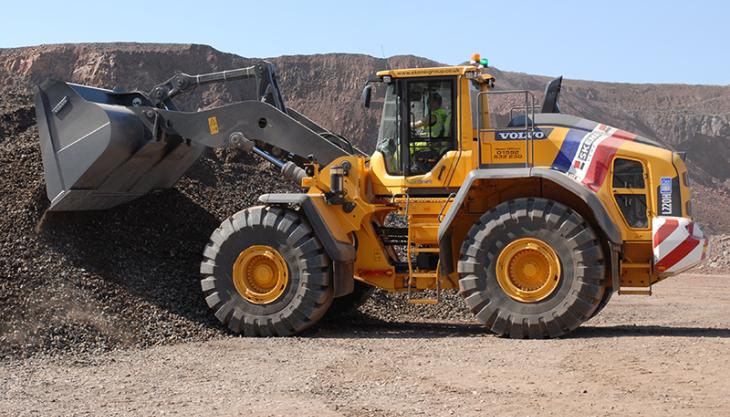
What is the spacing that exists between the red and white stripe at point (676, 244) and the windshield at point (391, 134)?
2.97 meters

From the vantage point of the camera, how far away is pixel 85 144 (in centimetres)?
1181

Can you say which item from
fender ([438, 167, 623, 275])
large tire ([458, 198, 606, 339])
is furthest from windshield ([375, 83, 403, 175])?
large tire ([458, 198, 606, 339])

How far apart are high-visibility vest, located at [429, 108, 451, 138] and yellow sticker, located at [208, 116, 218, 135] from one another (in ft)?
8.85

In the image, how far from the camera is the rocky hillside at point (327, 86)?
37969 millimetres

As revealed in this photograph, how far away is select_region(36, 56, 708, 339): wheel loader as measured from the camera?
10.6m

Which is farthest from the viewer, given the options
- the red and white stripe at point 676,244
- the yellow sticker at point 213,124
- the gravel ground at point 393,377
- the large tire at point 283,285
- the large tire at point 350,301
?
the large tire at point 350,301

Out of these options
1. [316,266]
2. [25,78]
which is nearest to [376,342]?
[316,266]

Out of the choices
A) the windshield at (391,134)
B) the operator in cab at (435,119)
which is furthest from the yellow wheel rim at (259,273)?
the operator in cab at (435,119)

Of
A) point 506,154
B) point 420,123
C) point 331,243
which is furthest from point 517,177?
point 331,243

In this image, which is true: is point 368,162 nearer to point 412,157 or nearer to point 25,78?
point 412,157

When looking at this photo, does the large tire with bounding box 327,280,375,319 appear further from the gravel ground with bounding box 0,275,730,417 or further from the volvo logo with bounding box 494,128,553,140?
the volvo logo with bounding box 494,128,553,140

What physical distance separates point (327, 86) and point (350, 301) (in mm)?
29736

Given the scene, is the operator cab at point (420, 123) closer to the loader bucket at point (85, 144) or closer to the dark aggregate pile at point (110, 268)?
the dark aggregate pile at point (110, 268)

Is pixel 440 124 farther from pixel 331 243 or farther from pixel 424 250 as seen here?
pixel 331 243
